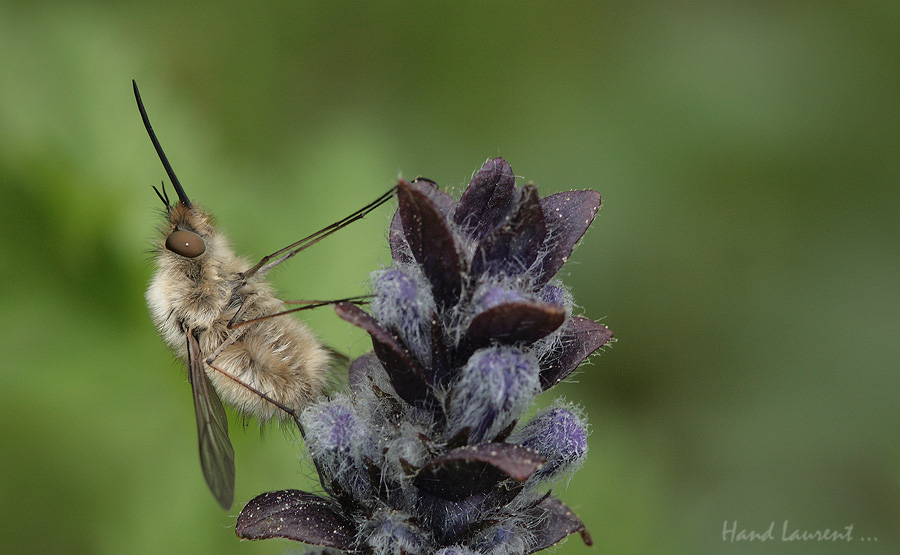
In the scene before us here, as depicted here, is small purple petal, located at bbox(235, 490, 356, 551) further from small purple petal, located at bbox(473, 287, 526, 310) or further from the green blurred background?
the green blurred background

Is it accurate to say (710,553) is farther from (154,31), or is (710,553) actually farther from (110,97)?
(154,31)

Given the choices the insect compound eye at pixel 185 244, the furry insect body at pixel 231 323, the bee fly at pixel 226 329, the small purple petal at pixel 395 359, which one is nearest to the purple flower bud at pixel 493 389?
the small purple petal at pixel 395 359

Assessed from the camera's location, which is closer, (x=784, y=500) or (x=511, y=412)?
(x=511, y=412)

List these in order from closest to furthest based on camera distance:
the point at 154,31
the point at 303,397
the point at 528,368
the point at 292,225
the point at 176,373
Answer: the point at 528,368
the point at 303,397
the point at 176,373
the point at 292,225
the point at 154,31

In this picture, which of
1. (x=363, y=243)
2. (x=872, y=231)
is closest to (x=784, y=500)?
(x=872, y=231)

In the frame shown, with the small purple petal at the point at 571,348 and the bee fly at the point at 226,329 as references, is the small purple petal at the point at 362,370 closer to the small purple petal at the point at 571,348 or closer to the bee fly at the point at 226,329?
Result: the bee fly at the point at 226,329

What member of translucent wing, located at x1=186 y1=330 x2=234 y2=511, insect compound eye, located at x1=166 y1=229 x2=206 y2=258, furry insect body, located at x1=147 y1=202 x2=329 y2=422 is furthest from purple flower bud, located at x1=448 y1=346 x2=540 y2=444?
insect compound eye, located at x1=166 y1=229 x2=206 y2=258

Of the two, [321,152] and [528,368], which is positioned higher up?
[321,152]
